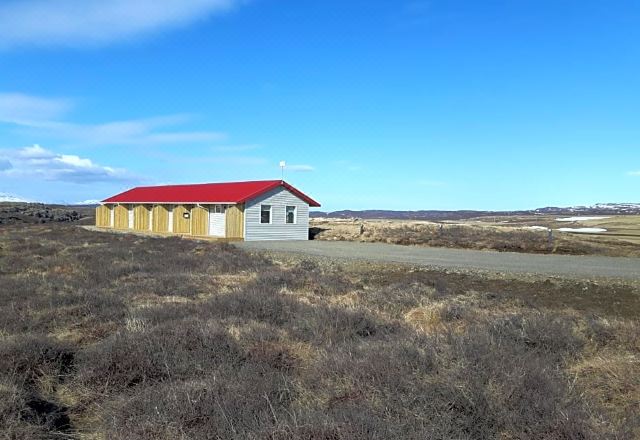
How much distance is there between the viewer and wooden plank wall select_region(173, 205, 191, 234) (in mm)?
34438

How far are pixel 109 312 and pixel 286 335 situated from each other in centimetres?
340

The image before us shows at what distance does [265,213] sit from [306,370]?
26783mm

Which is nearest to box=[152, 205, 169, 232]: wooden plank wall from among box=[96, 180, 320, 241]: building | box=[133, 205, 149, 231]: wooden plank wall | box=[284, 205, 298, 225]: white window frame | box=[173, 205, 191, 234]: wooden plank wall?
box=[96, 180, 320, 241]: building

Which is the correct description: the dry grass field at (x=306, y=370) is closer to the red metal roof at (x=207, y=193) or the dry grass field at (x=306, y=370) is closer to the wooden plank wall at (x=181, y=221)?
the red metal roof at (x=207, y=193)

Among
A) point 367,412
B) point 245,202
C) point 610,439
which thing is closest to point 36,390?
point 367,412

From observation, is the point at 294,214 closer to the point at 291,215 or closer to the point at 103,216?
the point at 291,215

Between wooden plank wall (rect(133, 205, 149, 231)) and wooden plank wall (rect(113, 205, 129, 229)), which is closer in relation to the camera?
wooden plank wall (rect(133, 205, 149, 231))

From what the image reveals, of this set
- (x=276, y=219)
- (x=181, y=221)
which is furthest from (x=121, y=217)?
(x=276, y=219)

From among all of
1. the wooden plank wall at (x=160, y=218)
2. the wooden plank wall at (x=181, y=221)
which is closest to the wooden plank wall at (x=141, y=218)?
the wooden plank wall at (x=160, y=218)

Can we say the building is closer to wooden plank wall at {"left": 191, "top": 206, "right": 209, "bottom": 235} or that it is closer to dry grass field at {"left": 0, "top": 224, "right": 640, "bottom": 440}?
wooden plank wall at {"left": 191, "top": 206, "right": 209, "bottom": 235}

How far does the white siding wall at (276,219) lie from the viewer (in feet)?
102

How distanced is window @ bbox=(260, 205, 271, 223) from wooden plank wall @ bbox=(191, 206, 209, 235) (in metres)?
3.55

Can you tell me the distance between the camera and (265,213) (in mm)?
32031

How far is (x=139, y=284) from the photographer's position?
12344 mm
